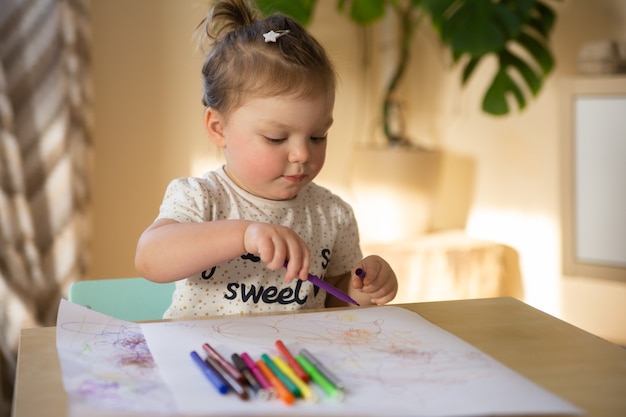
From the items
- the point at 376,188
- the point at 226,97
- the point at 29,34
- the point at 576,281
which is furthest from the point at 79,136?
the point at 576,281

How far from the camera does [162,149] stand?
A: 2.31m

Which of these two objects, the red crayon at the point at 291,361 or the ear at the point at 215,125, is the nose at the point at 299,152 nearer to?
the ear at the point at 215,125

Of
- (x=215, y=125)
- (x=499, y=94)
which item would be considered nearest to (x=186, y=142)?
(x=499, y=94)

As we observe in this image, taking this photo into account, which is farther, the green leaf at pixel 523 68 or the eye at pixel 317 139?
the green leaf at pixel 523 68

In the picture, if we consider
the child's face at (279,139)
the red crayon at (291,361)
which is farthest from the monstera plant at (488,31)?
the red crayon at (291,361)

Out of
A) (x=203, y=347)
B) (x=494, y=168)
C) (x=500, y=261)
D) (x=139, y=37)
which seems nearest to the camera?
(x=203, y=347)

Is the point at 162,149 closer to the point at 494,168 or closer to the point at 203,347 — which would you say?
the point at 494,168

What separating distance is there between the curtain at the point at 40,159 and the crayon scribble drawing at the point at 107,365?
3.84 ft

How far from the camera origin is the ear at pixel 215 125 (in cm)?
106

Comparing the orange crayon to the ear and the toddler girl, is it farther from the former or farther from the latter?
the ear

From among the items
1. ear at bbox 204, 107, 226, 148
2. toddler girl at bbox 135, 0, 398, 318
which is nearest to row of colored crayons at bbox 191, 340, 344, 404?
toddler girl at bbox 135, 0, 398, 318

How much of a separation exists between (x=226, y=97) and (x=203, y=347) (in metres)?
0.43

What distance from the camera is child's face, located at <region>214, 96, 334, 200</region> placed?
0.97m

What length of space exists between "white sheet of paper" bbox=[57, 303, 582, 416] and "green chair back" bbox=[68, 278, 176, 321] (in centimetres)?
25
